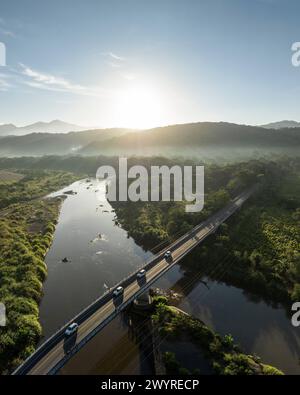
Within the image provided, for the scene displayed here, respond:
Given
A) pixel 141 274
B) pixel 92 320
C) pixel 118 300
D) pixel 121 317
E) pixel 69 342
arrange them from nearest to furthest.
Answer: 1. pixel 69 342
2. pixel 92 320
3. pixel 118 300
4. pixel 121 317
5. pixel 141 274

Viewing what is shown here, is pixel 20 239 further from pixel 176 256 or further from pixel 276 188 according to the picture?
pixel 276 188

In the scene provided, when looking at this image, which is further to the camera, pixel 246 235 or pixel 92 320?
pixel 246 235

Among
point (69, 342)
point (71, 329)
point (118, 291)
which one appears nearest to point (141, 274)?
point (118, 291)

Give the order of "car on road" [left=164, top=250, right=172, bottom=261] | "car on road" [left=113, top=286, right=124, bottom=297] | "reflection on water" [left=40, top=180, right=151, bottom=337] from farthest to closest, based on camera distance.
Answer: "car on road" [left=164, top=250, right=172, bottom=261] < "reflection on water" [left=40, top=180, right=151, bottom=337] < "car on road" [left=113, top=286, right=124, bottom=297]

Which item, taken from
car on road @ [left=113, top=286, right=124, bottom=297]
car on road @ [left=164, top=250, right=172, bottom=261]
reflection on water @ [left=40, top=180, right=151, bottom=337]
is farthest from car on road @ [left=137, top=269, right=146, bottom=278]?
reflection on water @ [left=40, top=180, right=151, bottom=337]

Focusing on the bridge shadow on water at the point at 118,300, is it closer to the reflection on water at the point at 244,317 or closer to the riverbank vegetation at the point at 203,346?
the riverbank vegetation at the point at 203,346

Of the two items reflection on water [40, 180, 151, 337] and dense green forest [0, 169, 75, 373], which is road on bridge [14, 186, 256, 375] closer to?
dense green forest [0, 169, 75, 373]

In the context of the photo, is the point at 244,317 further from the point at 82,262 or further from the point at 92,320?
the point at 82,262
